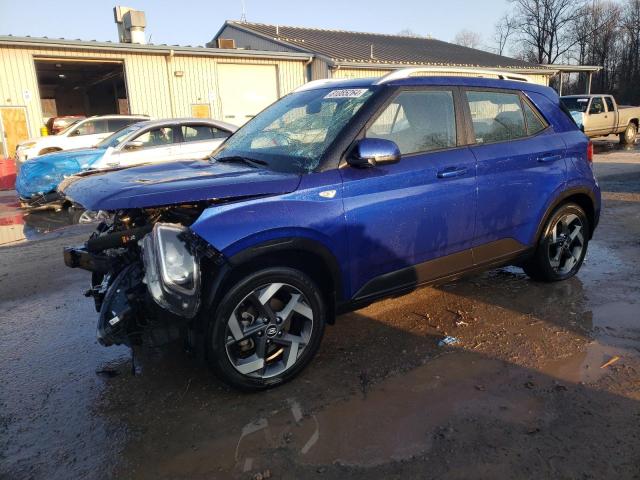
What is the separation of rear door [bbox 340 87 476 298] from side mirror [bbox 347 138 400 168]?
0.08m

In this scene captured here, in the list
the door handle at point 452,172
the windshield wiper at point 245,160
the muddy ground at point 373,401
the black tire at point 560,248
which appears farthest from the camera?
the black tire at point 560,248

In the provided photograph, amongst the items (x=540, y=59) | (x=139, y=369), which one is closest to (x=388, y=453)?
(x=139, y=369)

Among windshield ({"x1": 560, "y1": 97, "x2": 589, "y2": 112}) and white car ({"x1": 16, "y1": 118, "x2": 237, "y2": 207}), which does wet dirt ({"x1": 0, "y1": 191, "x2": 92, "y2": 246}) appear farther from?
windshield ({"x1": 560, "y1": 97, "x2": 589, "y2": 112})

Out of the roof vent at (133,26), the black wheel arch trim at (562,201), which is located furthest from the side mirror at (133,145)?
the roof vent at (133,26)

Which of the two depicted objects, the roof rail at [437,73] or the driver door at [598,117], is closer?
the roof rail at [437,73]

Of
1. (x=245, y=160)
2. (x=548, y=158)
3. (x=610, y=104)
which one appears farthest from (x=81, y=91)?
(x=548, y=158)

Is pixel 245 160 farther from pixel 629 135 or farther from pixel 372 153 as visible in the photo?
pixel 629 135

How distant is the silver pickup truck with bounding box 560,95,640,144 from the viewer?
A: 62.8 feet

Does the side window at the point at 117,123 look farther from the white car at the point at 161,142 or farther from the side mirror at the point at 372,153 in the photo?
the side mirror at the point at 372,153

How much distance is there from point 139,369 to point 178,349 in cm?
34

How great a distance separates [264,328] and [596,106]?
67.9 ft

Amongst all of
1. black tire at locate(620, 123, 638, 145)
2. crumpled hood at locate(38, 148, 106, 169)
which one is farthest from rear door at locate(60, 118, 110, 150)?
black tire at locate(620, 123, 638, 145)

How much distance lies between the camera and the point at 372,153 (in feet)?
10.4

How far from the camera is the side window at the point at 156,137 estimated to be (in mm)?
9820
